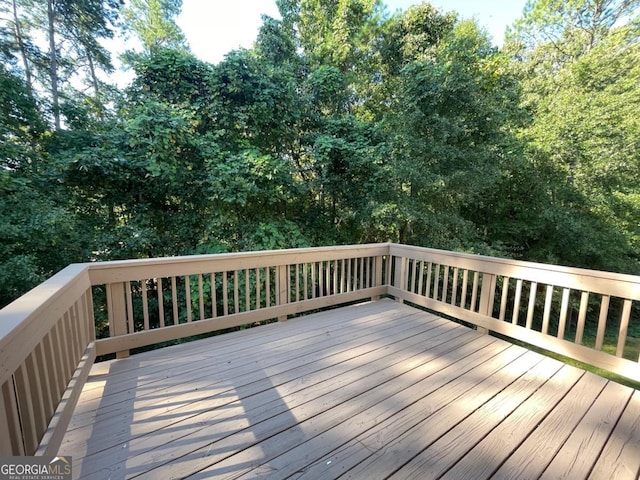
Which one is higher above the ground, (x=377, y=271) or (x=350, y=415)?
(x=377, y=271)

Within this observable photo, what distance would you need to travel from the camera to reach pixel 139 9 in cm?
1110

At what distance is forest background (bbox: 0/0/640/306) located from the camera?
14.8 feet

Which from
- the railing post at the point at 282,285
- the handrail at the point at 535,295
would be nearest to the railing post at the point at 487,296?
the handrail at the point at 535,295

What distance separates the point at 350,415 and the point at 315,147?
15.9ft

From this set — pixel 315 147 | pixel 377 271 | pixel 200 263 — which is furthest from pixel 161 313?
pixel 315 147

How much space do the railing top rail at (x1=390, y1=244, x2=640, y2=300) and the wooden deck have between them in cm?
65

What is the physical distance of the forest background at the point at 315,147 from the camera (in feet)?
14.8

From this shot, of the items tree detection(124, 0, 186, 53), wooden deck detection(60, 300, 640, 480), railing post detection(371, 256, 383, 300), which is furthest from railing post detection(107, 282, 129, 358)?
tree detection(124, 0, 186, 53)

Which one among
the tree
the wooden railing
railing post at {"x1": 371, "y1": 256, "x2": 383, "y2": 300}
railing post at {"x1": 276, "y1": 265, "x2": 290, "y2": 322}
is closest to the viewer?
the wooden railing

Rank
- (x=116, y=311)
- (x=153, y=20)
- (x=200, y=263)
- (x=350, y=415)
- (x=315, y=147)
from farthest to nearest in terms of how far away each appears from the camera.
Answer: (x=153, y=20) < (x=315, y=147) < (x=200, y=263) < (x=116, y=311) < (x=350, y=415)

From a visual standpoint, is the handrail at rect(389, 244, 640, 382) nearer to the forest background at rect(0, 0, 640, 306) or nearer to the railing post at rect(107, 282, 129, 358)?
the forest background at rect(0, 0, 640, 306)

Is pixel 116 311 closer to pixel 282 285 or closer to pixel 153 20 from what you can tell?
pixel 282 285

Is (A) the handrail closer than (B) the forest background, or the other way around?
(A) the handrail

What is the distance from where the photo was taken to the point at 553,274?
238cm
